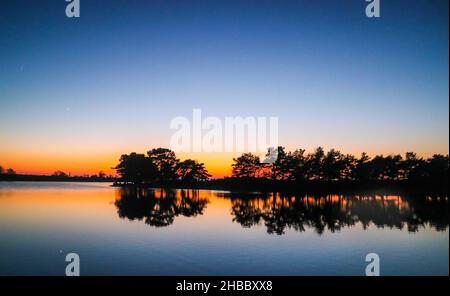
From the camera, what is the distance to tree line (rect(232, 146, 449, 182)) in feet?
235

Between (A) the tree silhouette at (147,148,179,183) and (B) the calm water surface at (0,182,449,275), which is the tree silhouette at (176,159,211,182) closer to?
(A) the tree silhouette at (147,148,179,183)

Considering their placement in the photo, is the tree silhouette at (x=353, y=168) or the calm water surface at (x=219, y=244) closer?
the calm water surface at (x=219, y=244)

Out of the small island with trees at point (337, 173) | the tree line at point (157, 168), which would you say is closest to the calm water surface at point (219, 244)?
the small island with trees at point (337, 173)

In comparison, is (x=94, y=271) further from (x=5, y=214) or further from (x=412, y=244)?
(x=5, y=214)

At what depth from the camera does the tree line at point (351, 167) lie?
71500 mm

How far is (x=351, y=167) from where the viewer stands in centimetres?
7506

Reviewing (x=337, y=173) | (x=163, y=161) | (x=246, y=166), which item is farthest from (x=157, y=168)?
(x=337, y=173)
